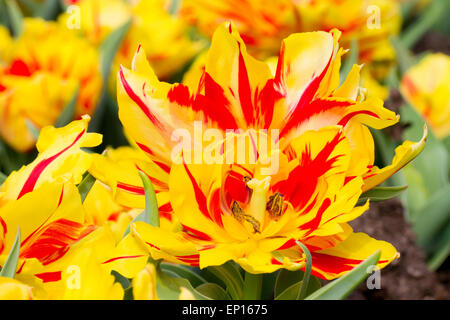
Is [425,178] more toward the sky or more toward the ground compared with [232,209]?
more toward the ground

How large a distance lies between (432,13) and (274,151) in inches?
49.3

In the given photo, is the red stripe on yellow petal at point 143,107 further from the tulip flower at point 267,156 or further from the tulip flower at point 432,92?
the tulip flower at point 432,92

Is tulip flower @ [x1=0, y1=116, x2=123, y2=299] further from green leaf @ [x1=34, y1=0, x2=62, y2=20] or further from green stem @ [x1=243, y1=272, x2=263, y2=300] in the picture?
green leaf @ [x1=34, y1=0, x2=62, y2=20]

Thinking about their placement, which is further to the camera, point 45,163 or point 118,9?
point 118,9

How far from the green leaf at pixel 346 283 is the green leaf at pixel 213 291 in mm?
76

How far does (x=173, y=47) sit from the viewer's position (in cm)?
90

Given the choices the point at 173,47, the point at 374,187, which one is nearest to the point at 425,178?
the point at 173,47

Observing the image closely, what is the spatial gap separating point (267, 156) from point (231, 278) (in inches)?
2.9

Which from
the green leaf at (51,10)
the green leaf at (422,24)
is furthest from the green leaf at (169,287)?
the green leaf at (422,24)

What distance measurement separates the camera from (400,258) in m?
0.70

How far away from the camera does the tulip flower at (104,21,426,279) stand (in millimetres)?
324


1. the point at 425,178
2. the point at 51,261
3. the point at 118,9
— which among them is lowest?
the point at 425,178

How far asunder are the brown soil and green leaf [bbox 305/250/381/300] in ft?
1.20

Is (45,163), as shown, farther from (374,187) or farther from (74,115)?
(74,115)
